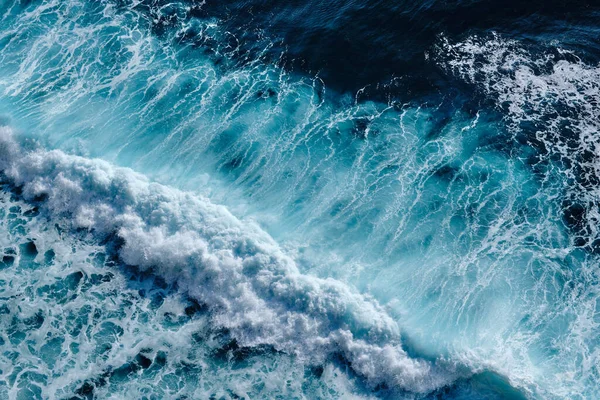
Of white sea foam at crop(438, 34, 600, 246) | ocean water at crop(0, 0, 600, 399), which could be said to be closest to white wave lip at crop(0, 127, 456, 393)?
ocean water at crop(0, 0, 600, 399)

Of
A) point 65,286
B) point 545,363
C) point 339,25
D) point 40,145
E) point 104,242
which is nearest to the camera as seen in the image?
point 545,363

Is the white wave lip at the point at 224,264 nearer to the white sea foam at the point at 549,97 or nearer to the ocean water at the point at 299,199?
the ocean water at the point at 299,199

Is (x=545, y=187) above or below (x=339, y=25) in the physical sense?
below

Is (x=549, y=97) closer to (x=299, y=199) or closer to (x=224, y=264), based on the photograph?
(x=299, y=199)

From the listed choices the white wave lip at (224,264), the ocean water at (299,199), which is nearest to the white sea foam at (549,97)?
the ocean water at (299,199)

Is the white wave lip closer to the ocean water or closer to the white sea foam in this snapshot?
the ocean water

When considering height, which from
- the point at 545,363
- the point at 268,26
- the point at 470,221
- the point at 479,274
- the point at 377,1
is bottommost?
the point at 545,363

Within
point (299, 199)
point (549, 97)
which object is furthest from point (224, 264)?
point (549, 97)

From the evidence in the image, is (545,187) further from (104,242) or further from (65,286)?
(65,286)

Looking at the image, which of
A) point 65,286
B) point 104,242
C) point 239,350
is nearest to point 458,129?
point 239,350
